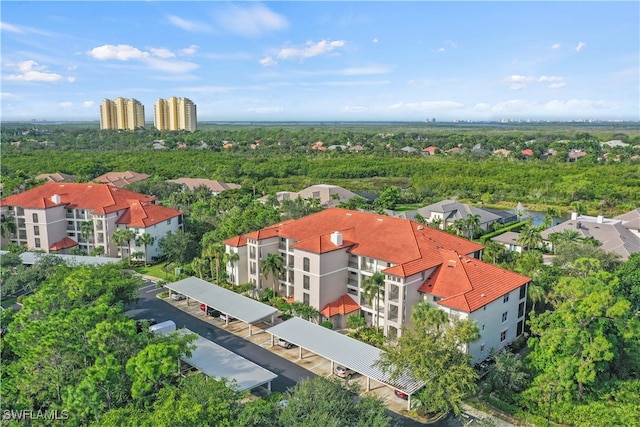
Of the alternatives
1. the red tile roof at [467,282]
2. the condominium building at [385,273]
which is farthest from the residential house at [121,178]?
the red tile roof at [467,282]

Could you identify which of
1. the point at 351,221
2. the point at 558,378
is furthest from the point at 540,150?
the point at 558,378

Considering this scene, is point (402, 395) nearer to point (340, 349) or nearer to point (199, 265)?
point (340, 349)

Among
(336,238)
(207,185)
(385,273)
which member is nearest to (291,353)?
(385,273)

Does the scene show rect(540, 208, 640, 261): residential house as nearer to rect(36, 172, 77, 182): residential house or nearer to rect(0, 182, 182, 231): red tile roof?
rect(0, 182, 182, 231): red tile roof

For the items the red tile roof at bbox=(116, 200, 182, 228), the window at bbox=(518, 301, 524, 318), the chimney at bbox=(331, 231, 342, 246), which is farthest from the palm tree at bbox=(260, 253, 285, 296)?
the red tile roof at bbox=(116, 200, 182, 228)

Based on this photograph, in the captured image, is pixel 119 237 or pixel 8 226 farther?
pixel 8 226

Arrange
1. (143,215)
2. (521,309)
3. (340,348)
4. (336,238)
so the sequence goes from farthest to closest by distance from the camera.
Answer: (143,215) < (336,238) < (521,309) < (340,348)

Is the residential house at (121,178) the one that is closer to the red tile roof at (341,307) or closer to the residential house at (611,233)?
the red tile roof at (341,307)
